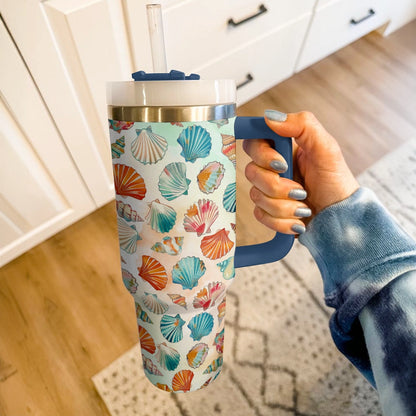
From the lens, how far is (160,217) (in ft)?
1.26

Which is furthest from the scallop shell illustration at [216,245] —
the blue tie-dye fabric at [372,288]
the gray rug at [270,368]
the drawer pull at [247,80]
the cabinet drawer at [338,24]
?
the cabinet drawer at [338,24]

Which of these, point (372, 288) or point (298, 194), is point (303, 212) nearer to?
point (298, 194)

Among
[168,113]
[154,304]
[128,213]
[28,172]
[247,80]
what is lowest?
[247,80]

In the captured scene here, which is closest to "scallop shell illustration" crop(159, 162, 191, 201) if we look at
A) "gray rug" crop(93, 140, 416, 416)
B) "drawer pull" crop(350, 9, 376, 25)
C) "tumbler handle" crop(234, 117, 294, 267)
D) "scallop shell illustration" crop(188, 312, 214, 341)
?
"tumbler handle" crop(234, 117, 294, 267)

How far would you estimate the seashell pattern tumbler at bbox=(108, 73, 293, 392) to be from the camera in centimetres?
36

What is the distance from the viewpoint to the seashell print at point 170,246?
395 millimetres

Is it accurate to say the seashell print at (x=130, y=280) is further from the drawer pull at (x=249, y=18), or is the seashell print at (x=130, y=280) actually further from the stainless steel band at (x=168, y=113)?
the drawer pull at (x=249, y=18)

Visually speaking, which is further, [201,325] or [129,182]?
[201,325]

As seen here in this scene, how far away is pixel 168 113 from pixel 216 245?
0.58ft

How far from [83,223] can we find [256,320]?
0.74 metres

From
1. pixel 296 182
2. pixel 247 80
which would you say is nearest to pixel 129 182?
pixel 296 182

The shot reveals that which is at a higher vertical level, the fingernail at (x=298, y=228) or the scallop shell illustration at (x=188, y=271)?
the scallop shell illustration at (x=188, y=271)

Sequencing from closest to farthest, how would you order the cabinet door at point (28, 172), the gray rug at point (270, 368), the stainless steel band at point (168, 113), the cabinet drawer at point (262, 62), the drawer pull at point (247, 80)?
the stainless steel band at point (168, 113) < the cabinet door at point (28, 172) < the gray rug at point (270, 368) < the cabinet drawer at point (262, 62) < the drawer pull at point (247, 80)

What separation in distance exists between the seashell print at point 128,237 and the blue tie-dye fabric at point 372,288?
1.11 feet
